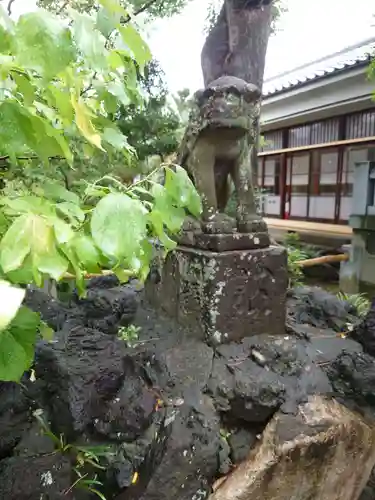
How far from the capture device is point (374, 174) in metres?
7.15

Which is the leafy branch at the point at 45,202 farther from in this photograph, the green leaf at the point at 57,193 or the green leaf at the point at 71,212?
the green leaf at the point at 57,193

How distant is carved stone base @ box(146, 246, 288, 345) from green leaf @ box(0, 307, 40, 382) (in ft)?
6.77

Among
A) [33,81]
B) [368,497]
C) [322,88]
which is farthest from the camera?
[322,88]

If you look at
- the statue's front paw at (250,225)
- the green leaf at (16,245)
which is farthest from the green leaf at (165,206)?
the statue's front paw at (250,225)

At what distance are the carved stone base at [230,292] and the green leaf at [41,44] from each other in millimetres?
2332

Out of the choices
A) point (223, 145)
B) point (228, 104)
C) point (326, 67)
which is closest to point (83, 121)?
point (228, 104)

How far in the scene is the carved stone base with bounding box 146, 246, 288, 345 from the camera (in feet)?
9.88

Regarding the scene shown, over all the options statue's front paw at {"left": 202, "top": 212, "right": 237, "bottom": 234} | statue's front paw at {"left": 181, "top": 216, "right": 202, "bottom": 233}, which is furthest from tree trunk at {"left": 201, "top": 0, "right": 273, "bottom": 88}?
statue's front paw at {"left": 202, "top": 212, "right": 237, "bottom": 234}

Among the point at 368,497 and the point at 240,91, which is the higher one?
the point at 240,91

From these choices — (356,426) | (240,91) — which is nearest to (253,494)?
(356,426)

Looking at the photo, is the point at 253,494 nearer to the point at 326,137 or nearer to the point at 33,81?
the point at 33,81

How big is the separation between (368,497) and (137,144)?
4.92 m

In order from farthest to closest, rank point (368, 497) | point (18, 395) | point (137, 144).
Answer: point (137, 144)
point (368, 497)
point (18, 395)

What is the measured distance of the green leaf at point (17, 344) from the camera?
95 centimetres
